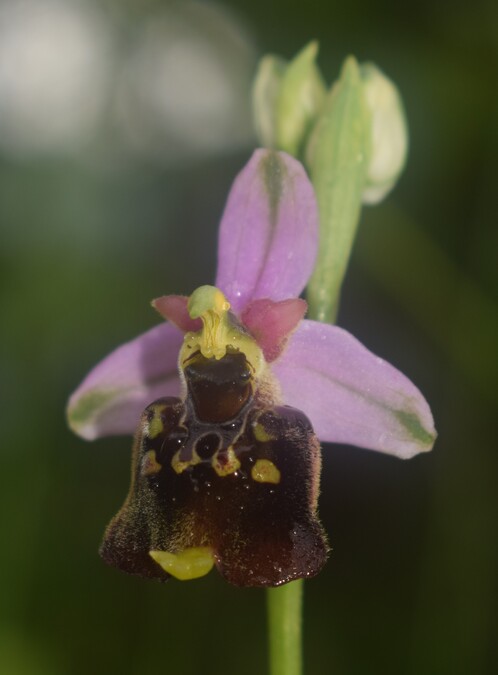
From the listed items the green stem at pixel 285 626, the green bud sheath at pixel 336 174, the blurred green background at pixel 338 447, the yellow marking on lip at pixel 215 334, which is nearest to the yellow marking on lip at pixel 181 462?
the yellow marking on lip at pixel 215 334

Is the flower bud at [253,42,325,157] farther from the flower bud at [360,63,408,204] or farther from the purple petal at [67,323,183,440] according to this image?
the purple petal at [67,323,183,440]

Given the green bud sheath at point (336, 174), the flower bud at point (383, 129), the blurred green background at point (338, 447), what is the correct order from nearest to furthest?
the green bud sheath at point (336, 174) → the flower bud at point (383, 129) → the blurred green background at point (338, 447)

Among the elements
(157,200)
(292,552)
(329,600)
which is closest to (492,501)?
(329,600)

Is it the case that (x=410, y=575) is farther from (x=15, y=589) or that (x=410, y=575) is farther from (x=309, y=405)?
(x=309, y=405)

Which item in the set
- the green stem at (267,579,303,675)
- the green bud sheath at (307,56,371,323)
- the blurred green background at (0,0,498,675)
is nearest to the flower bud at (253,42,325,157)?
the green bud sheath at (307,56,371,323)

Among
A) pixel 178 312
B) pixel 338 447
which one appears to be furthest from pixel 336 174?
pixel 338 447

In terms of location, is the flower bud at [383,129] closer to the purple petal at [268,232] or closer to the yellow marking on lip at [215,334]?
the purple petal at [268,232]
